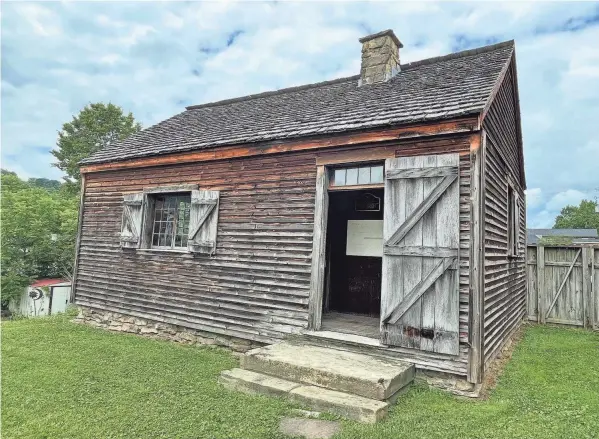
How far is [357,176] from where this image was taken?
577cm

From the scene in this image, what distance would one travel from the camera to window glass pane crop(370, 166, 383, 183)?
558 cm

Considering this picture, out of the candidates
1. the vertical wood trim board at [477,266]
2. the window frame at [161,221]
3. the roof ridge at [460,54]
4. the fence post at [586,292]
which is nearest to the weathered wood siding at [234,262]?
the window frame at [161,221]

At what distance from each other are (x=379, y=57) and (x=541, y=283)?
6863 mm

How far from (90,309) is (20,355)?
8.44 feet

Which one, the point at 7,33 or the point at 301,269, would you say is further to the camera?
the point at 301,269

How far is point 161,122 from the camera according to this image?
10609 mm

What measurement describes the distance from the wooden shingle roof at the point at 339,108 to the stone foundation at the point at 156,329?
3.56 meters

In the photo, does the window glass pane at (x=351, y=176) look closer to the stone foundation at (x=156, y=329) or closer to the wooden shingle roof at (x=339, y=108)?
the wooden shingle roof at (x=339, y=108)

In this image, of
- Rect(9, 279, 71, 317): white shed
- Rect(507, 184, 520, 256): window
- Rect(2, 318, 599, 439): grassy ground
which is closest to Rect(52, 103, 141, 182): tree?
Rect(9, 279, 71, 317): white shed

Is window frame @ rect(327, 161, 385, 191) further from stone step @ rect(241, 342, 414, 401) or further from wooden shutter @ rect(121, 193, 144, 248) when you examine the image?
wooden shutter @ rect(121, 193, 144, 248)

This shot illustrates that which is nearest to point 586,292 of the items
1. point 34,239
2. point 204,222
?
point 204,222

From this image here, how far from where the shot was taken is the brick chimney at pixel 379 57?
26.2 ft

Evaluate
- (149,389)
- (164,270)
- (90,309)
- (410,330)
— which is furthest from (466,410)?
(90,309)

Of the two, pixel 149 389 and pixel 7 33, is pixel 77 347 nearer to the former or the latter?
pixel 149 389
